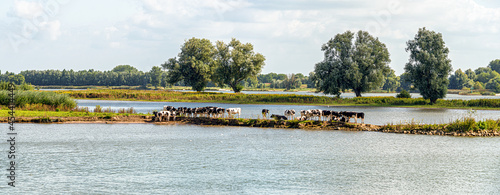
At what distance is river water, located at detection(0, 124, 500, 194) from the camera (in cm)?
2527

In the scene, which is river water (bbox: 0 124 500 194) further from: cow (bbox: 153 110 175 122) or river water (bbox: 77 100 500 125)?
river water (bbox: 77 100 500 125)

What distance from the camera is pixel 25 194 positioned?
23.1m

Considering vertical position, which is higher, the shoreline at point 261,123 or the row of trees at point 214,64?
the row of trees at point 214,64

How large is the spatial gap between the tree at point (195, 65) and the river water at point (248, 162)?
83.4 meters

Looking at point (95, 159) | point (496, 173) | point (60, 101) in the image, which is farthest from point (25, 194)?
point (60, 101)

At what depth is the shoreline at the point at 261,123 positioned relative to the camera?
151 ft

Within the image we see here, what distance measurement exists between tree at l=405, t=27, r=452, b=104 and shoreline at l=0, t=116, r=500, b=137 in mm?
48215

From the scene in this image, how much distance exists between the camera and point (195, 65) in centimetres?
12962

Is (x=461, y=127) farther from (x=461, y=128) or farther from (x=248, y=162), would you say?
(x=248, y=162)

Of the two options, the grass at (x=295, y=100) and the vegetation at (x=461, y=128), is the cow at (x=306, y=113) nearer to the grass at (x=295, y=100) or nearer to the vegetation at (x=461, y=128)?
the vegetation at (x=461, y=128)

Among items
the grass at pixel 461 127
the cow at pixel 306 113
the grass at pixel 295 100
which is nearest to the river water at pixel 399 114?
the grass at pixel 461 127

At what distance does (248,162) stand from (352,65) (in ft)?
229

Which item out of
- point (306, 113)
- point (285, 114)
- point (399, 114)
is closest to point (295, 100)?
point (399, 114)

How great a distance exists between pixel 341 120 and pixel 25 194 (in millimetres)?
33791
